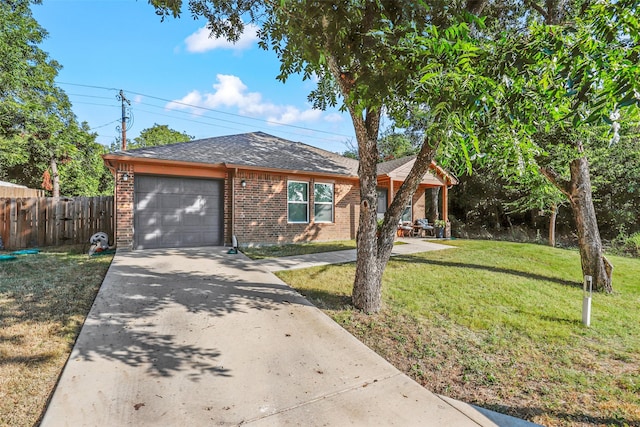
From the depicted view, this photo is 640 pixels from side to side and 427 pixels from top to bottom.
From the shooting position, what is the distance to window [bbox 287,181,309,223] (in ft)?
34.9

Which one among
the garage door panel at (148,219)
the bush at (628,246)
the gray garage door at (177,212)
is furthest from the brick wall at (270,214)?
the bush at (628,246)

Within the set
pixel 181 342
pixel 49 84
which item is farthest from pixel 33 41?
pixel 181 342

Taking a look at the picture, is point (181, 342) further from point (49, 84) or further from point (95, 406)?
point (49, 84)

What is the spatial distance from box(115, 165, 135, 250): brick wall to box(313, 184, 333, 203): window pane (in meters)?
5.87

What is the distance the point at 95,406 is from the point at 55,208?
986 centimetres

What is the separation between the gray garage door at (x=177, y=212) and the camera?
28.2ft

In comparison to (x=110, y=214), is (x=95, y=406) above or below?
below

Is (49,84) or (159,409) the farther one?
(49,84)

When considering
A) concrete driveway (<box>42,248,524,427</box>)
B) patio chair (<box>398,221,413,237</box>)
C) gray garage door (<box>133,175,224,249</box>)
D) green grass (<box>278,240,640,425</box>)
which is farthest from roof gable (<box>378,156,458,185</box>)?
concrete driveway (<box>42,248,524,427</box>)

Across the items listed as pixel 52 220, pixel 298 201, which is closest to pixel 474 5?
pixel 298 201

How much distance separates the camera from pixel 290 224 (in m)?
10.6

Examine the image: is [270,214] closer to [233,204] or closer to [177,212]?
[233,204]

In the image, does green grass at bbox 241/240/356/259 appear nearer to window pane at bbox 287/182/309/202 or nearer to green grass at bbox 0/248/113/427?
window pane at bbox 287/182/309/202

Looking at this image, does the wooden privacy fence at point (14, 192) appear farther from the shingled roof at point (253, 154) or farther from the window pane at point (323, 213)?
the window pane at point (323, 213)
